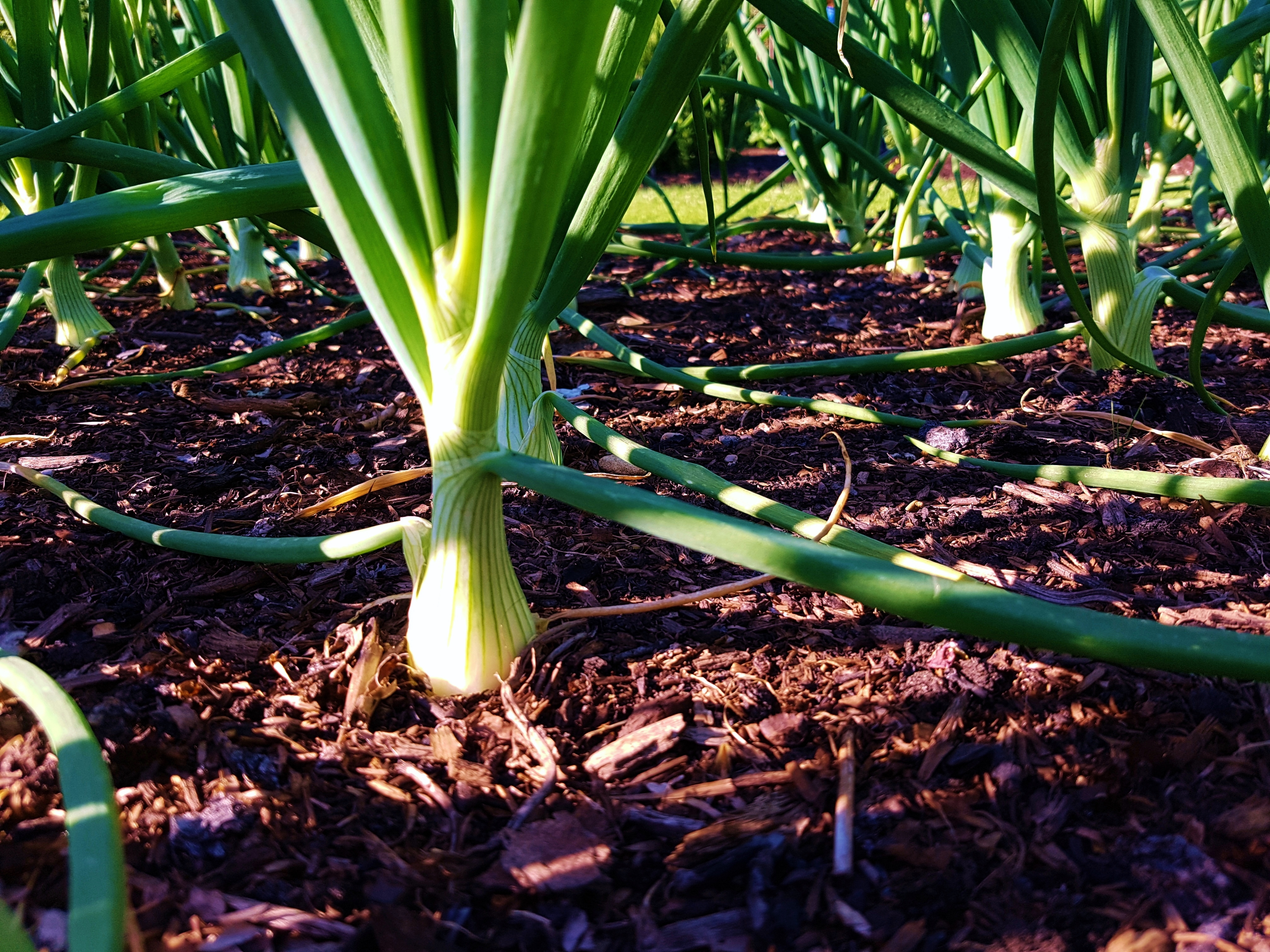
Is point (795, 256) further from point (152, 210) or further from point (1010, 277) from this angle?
point (152, 210)

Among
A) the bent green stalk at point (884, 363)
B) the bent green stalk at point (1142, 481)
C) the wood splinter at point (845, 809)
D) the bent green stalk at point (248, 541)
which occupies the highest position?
the bent green stalk at point (884, 363)

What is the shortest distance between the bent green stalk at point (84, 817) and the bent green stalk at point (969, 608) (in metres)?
0.30

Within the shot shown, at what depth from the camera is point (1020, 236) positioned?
1.48 metres

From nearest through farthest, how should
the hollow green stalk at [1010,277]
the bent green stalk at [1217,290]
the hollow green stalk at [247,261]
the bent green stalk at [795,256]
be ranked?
the bent green stalk at [1217,290] → the hollow green stalk at [1010,277] → the bent green stalk at [795,256] → the hollow green stalk at [247,261]

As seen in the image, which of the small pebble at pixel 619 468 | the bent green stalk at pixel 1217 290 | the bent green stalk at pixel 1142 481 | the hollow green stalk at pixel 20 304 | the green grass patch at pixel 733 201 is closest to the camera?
the bent green stalk at pixel 1142 481

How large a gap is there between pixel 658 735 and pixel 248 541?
1.24 ft

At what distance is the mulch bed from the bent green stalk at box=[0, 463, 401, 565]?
63 millimetres

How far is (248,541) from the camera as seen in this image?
2.35 feet

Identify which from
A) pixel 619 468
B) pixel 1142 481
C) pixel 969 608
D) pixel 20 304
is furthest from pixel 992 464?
pixel 20 304

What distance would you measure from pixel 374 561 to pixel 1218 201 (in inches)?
124

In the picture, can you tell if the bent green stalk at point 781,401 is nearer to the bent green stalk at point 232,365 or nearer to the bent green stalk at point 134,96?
the bent green stalk at point 232,365

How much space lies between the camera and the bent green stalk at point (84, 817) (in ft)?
1.27

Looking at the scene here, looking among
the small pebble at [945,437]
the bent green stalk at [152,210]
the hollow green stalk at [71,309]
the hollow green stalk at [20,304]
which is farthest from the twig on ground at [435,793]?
the hollow green stalk at [71,309]

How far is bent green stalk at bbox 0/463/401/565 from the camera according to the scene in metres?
0.66
